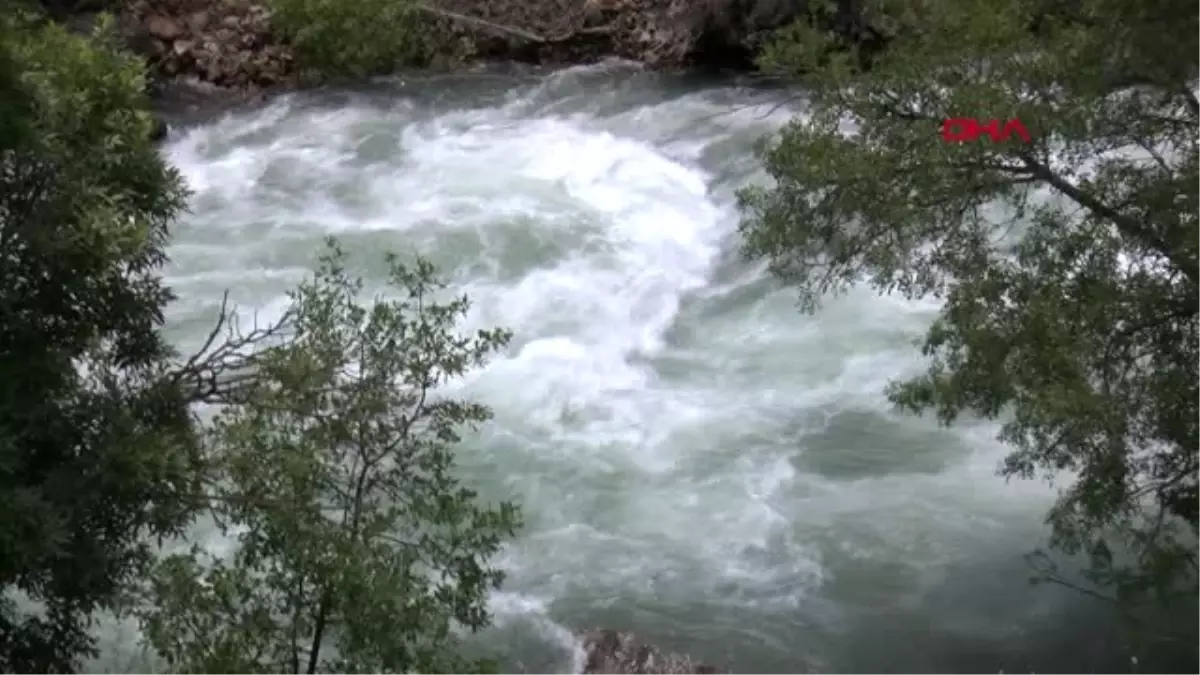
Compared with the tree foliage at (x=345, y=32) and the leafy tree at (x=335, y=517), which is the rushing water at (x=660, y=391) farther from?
the leafy tree at (x=335, y=517)

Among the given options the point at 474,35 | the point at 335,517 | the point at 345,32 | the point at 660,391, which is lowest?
the point at 335,517

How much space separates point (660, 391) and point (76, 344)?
6806 millimetres

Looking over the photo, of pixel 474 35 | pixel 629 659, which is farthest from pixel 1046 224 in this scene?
pixel 474 35

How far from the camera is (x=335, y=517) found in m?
6.26

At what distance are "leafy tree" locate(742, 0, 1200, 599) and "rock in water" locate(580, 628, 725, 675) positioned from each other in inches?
72.5

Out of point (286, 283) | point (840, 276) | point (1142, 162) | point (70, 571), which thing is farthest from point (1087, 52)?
point (286, 283)

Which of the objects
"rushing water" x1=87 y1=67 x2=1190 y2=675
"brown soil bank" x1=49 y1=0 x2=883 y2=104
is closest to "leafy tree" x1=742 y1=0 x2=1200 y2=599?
"rushing water" x1=87 y1=67 x2=1190 y2=675

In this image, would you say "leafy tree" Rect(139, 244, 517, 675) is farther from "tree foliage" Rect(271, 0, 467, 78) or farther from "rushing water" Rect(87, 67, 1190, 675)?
"tree foliage" Rect(271, 0, 467, 78)

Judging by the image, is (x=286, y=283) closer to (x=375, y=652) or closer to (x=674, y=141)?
(x=674, y=141)

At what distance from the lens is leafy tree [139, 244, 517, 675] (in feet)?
18.1

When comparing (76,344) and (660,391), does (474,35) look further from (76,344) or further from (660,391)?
(76,344)

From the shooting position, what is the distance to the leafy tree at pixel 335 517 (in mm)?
5523

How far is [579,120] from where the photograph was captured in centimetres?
1742

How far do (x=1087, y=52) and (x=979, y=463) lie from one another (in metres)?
4.51
